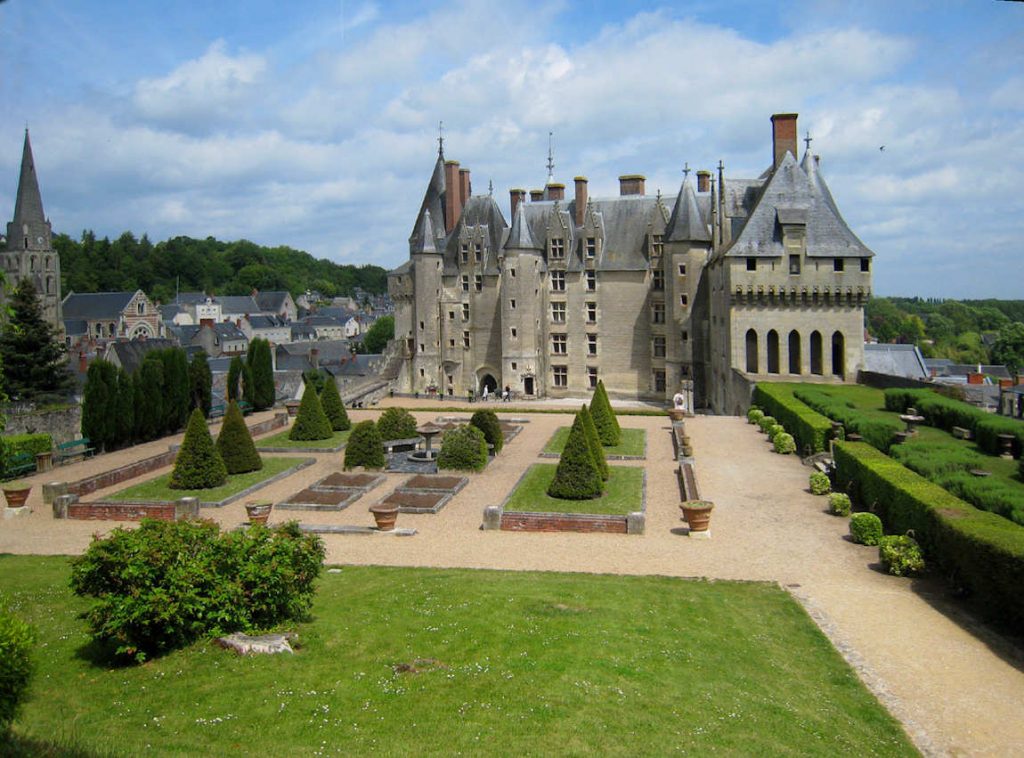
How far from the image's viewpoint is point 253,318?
372ft

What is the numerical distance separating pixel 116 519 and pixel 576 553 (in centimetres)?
1212

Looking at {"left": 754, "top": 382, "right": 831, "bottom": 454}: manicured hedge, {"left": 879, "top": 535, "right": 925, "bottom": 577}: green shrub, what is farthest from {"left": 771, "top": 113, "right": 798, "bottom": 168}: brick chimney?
{"left": 879, "top": 535, "right": 925, "bottom": 577}: green shrub

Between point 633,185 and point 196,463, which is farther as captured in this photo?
point 633,185

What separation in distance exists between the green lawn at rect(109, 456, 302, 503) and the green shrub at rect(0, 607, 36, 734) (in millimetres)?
15252

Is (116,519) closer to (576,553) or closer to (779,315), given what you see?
(576,553)

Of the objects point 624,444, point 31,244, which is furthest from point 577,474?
point 31,244

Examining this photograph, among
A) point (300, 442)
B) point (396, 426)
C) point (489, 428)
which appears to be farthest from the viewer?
point (300, 442)

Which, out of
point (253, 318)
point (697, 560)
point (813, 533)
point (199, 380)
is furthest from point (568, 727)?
point (253, 318)

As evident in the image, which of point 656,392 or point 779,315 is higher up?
point 779,315

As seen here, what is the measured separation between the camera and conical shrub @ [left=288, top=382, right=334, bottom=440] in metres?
32.3

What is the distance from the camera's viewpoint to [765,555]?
17.4 metres

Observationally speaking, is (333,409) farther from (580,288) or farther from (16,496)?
(580,288)

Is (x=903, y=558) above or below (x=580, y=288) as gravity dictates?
below

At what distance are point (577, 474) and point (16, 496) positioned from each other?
48.5 ft
